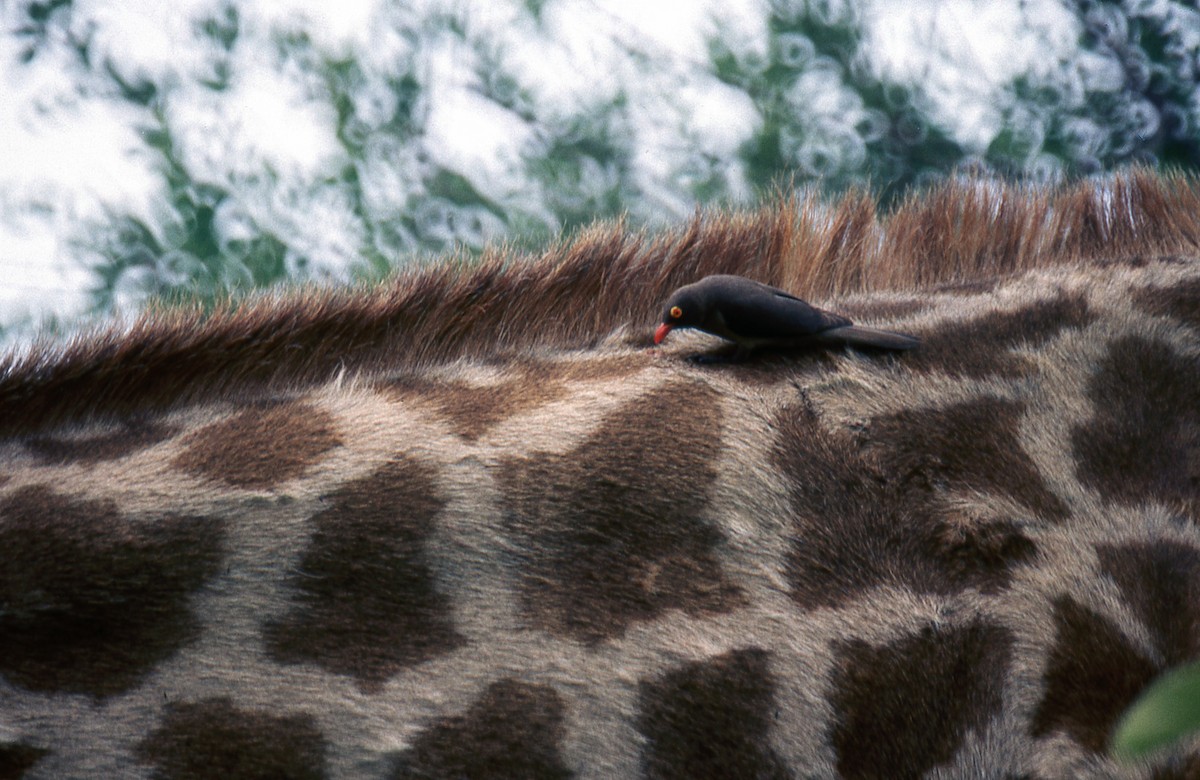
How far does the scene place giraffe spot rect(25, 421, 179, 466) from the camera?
1148mm

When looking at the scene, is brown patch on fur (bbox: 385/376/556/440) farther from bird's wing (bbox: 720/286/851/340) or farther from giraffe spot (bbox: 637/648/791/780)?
giraffe spot (bbox: 637/648/791/780)

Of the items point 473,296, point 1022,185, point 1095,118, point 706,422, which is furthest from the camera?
point 1095,118

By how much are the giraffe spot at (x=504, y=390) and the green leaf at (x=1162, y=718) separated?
37.2 inches

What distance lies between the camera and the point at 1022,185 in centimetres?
155

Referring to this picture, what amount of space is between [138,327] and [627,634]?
2.39 feet

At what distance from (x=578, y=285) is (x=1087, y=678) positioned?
81 cm

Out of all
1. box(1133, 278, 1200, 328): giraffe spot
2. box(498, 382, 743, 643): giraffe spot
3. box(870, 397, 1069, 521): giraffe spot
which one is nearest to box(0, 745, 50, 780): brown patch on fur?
box(498, 382, 743, 643): giraffe spot

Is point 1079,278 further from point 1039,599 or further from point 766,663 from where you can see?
point 766,663

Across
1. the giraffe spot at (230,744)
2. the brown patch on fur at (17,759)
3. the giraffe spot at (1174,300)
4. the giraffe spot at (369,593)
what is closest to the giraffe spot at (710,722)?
the giraffe spot at (369,593)

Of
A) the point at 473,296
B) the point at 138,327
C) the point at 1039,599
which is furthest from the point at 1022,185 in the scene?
the point at 138,327

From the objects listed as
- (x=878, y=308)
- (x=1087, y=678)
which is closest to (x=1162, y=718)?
(x=1087, y=678)

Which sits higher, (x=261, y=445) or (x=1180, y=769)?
(x=261, y=445)

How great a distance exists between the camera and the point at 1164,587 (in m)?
1.15

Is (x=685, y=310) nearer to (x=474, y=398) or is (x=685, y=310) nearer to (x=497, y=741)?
(x=474, y=398)
